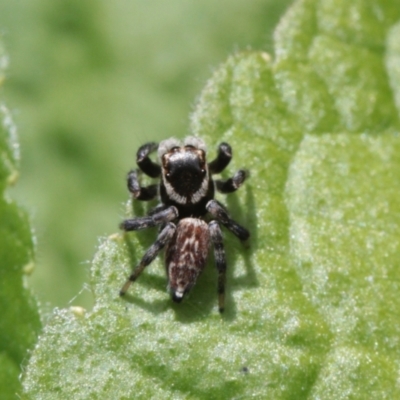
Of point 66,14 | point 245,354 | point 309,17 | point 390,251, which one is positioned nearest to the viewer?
point 245,354

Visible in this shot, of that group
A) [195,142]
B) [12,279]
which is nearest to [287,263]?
[195,142]

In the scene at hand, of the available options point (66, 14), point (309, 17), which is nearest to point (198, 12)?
point (66, 14)

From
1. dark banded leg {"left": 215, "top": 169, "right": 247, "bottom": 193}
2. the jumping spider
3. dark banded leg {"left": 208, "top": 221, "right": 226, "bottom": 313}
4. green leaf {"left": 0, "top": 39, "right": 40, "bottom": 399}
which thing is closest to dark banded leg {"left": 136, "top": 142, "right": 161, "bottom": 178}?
the jumping spider

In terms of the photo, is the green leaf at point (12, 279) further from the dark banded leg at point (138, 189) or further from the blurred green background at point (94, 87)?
the blurred green background at point (94, 87)

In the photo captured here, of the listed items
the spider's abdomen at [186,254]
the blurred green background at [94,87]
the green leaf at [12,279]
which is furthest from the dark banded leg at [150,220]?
the blurred green background at [94,87]

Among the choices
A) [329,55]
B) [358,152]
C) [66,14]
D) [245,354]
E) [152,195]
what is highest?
[66,14]

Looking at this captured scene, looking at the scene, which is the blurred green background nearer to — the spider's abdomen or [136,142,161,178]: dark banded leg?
[136,142,161,178]: dark banded leg

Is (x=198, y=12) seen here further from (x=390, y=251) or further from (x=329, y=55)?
(x=390, y=251)
